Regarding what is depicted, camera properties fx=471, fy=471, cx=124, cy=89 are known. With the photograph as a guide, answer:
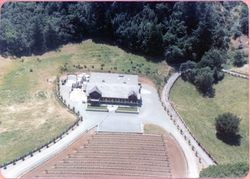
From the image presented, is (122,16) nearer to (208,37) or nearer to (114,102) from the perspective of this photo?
(208,37)

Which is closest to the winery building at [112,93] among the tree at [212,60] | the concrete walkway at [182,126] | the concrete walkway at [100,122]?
the concrete walkway at [100,122]

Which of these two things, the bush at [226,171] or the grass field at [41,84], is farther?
the grass field at [41,84]

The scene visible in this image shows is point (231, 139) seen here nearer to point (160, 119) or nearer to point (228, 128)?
point (228, 128)

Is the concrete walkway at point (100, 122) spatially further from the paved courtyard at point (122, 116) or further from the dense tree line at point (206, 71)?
the dense tree line at point (206, 71)

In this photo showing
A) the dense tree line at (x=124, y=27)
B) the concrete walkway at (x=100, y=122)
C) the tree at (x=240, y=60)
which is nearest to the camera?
the concrete walkway at (x=100, y=122)

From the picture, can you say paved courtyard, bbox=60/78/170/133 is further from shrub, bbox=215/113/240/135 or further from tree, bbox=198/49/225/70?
tree, bbox=198/49/225/70

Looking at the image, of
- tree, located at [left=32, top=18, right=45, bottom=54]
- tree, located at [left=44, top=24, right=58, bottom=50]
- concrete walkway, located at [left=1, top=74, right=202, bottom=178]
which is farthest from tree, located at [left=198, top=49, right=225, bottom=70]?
tree, located at [left=32, top=18, right=45, bottom=54]

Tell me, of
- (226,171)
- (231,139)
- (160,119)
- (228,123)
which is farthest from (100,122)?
(226,171)
